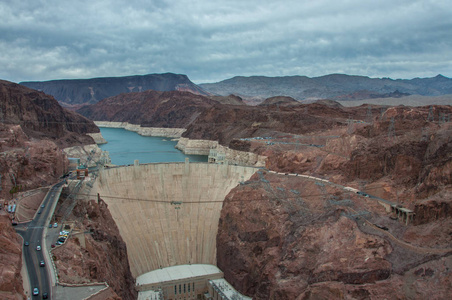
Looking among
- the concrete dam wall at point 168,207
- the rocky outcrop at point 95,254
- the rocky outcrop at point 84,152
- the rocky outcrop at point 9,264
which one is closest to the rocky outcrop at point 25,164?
the concrete dam wall at point 168,207

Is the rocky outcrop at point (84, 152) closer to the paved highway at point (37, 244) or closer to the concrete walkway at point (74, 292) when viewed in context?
the paved highway at point (37, 244)

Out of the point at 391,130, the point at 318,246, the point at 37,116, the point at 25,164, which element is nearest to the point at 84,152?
the point at 37,116

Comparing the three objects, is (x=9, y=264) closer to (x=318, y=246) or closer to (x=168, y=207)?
(x=318, y=246)

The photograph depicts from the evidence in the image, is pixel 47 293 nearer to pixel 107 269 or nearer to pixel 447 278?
pixel 107 269

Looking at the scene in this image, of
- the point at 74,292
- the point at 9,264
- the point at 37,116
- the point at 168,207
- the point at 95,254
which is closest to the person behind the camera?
the point at 9,264

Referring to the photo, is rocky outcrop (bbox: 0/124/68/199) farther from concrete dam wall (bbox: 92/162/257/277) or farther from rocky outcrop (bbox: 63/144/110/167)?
rocky outcrop (bbox: 63/144/110/167)

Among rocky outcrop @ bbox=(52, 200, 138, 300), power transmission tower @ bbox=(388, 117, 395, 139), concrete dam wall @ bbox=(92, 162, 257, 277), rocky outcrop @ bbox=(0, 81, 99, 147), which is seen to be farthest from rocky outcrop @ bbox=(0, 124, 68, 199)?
power transmission tower @ bbox=(388, 117, 395, 139)
